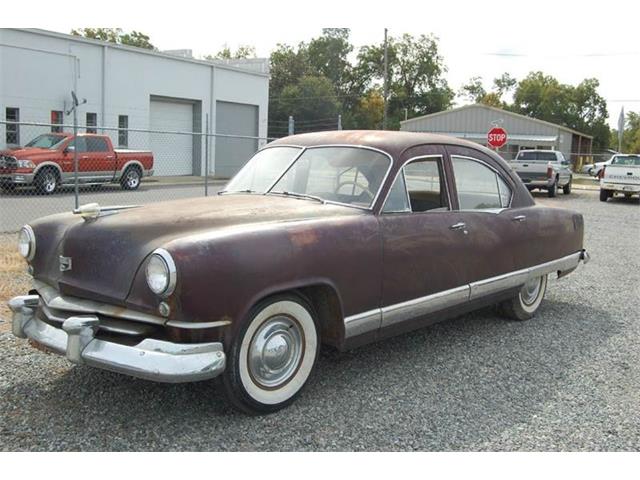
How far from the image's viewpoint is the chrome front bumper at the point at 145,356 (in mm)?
3115

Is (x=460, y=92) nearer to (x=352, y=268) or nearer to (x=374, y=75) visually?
(x=374, y=75)

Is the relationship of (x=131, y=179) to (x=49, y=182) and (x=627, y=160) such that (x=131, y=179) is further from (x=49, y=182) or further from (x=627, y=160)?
(x=627, y=160)

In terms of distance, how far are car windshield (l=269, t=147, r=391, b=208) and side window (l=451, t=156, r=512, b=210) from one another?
35.3 inches

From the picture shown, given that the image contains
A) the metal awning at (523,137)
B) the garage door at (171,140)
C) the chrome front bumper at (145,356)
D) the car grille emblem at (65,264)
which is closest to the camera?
the chrome front bumper at (145,356)

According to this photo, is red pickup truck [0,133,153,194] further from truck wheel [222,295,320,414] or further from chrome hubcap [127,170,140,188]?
truck wheel [222,295,320,414]

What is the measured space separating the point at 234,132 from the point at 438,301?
2694 centimetres

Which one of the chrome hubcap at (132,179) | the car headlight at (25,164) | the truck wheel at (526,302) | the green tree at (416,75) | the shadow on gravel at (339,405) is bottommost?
the shadow on gravel at (339,405)

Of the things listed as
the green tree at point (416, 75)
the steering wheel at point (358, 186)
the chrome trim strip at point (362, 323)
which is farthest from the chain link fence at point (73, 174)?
the green tree at point (416, 75)

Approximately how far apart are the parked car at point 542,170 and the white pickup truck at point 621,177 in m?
1.67

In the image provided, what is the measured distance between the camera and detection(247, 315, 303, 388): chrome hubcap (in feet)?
11.7

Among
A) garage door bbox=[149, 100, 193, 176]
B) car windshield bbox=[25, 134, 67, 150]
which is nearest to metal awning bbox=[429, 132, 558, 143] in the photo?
garage door bbox=[149, 100, 193, 176]

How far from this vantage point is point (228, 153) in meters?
26.9

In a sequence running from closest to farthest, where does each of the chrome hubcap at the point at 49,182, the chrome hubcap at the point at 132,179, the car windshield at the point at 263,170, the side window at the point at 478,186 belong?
the car windshield at the point at 263,170, the side window at the point at 478,186, the chrome hubcap at the point at 49,182, the chrome hubcap at the point at 132,179

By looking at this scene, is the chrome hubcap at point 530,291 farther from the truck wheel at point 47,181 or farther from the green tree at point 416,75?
the green tree at point 416,75
